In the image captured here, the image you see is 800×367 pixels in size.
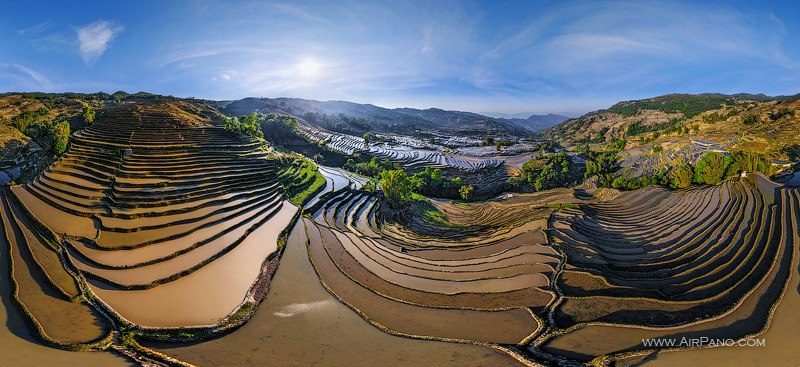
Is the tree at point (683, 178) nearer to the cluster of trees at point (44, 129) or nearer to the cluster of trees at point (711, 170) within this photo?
the cluster of trees at point (711, 170)

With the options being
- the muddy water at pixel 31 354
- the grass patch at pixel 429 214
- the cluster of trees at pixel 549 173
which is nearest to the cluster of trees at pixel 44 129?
the muddy water at pixel 31 354

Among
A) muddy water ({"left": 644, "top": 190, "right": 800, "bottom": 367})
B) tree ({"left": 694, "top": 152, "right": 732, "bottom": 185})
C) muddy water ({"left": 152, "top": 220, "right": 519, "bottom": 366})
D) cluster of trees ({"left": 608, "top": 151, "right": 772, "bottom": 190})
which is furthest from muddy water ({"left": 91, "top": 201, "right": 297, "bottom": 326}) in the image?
tree ({"left": 694, "top": 152, "right": 732, "bottom": 185})

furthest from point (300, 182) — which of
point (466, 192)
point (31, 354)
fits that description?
point (31, 354)

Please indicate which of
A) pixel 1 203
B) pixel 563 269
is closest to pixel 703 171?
pixel 563 269

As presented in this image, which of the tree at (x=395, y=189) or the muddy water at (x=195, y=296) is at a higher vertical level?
the tree at (x=395, y=189)

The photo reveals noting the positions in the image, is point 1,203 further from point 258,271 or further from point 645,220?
point 645,220

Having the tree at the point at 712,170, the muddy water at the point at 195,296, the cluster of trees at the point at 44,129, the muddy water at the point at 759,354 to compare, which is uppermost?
the cluster of trees at the point at 44,129
